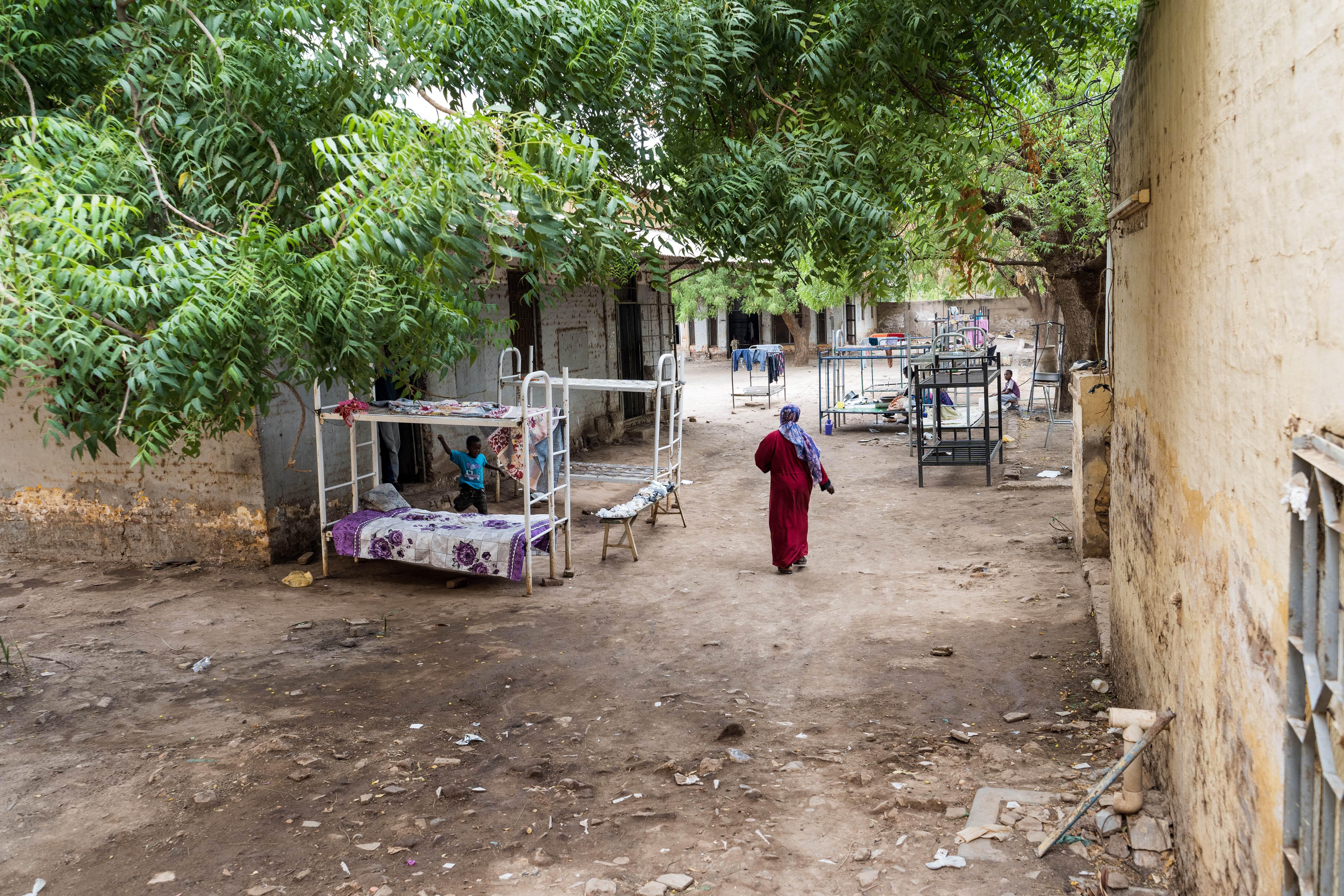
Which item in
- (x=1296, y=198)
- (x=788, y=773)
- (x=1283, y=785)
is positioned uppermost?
(x=1296, y=198)

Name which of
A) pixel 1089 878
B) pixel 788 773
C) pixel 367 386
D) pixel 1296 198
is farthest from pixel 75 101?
pixel 1089 878

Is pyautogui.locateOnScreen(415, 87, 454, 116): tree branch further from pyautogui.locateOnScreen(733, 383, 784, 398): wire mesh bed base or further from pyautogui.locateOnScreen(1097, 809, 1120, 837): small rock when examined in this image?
pyautogui.locateOnScreen(733, 383, 784, 398): wire mesh bed base

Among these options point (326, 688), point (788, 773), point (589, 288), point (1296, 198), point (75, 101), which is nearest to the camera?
point (1296, 198)

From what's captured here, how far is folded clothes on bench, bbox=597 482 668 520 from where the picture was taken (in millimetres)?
9039

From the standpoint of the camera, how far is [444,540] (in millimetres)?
8258

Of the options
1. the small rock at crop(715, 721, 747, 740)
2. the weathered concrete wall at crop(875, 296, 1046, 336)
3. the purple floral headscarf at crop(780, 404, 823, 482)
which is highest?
the weathered concrete wall at crop(875, 296, 1046, 336)

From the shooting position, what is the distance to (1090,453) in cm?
786

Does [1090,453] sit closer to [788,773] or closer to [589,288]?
[788,773]

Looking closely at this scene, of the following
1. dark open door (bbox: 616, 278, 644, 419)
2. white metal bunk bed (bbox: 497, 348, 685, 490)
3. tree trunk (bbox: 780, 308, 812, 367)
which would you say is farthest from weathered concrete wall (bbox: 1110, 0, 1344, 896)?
tree trunk (bbox: 780, 308, 812, 367)

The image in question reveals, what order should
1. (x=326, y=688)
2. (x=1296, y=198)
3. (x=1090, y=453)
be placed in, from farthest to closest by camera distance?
(x=1090, y=453)
(x=326, y=688)
(x=1296, y=198)

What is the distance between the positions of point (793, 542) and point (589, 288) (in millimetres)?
8414

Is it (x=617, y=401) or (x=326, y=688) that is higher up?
(x=617, y=401)

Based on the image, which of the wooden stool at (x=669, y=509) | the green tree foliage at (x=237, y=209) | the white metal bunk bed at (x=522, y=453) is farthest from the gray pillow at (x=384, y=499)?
the green tree foliage at (x=237, y=209)

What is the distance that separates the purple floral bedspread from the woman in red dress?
2012mm
